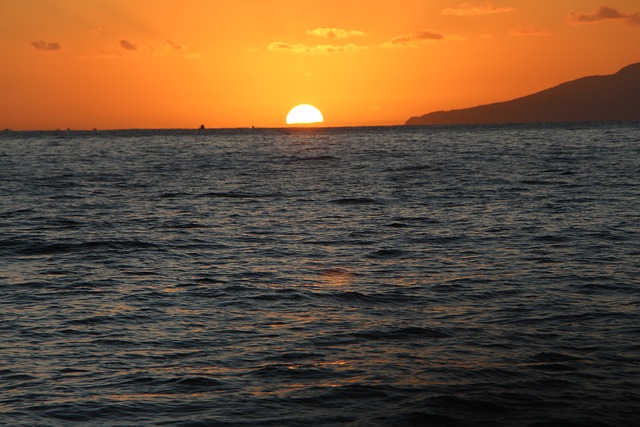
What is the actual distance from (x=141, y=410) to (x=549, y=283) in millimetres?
13391

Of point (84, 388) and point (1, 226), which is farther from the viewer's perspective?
point (1, 226)

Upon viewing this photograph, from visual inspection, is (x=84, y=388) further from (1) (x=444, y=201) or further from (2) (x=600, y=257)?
(1) (x=444, y=201)

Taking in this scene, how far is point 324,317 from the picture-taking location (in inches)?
763

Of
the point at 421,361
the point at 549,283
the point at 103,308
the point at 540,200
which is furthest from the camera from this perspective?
the point at 540,200

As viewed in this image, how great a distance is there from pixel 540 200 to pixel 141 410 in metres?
35.2

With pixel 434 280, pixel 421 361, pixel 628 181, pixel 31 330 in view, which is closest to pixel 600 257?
pixel 434 280

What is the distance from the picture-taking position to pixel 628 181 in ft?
184

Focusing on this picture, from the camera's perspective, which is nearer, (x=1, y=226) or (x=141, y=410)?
(x=141, y=410)

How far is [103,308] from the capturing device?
2028 centimetres

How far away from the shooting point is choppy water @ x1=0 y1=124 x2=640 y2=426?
44.4ft

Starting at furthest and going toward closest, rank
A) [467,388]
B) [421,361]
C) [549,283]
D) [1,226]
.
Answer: [1,226] < [549,283] < [421,361] < [467,388]

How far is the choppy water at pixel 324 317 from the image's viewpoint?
13.5 m

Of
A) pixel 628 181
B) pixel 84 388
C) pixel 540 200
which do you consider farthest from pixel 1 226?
pixel 628 181

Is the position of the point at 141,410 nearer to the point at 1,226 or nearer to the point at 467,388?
the point at 467,388
